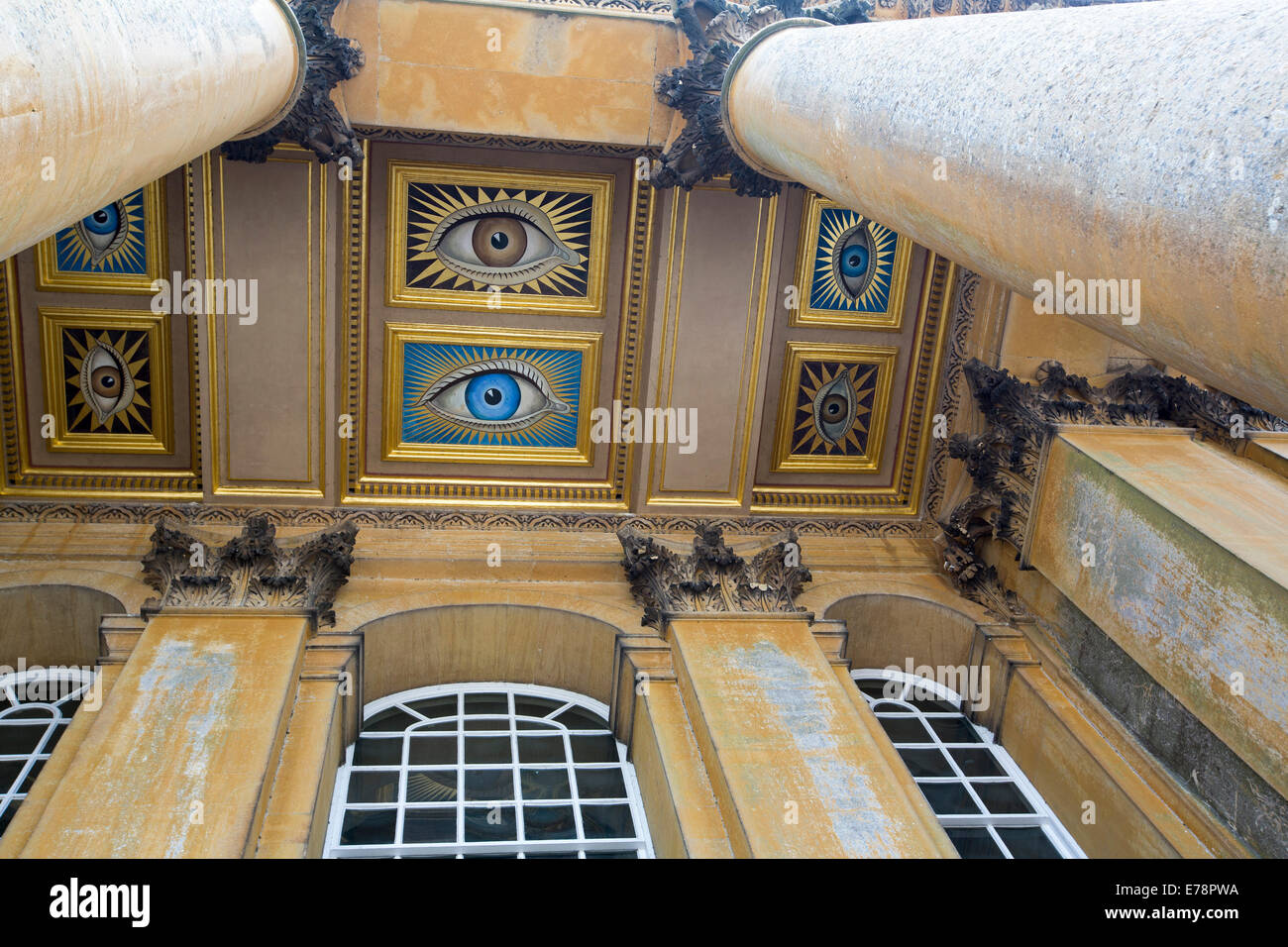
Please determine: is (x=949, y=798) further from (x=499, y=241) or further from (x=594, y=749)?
(x=499, y=241)

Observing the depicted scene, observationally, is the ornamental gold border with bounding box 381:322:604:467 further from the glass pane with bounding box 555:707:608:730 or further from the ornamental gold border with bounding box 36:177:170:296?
the glass pane with bounding box 555:707:608:730

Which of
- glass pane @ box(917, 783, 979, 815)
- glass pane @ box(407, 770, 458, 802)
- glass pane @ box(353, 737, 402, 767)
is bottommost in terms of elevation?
glass pane @ box(353, 737, 402, 767)

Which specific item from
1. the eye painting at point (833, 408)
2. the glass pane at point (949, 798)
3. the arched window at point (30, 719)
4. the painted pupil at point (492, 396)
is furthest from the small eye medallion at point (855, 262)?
the arched window at point (30, 719)

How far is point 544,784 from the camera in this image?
7.29 meters

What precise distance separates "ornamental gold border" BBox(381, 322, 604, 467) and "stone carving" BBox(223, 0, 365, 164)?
5.51 ft

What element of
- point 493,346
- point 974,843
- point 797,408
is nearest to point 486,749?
point 974,843

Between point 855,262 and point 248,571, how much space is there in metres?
5.10

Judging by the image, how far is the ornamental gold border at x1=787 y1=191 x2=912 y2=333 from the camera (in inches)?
358

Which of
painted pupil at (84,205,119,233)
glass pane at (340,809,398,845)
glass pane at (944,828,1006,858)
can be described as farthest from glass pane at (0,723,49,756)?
glass pane at (944,828,1006,858)

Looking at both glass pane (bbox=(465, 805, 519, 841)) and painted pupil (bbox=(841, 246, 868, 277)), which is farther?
painted pupil (bbox=(841, 246, 868, 277))

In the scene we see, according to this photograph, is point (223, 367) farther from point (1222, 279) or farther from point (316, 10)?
point (1222, 279)

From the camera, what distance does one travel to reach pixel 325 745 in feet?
21.6

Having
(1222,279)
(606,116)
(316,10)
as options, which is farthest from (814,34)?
(1222,279)
